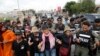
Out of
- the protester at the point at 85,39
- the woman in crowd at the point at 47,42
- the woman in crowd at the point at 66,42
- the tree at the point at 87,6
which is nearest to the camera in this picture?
the protester at the point at 85,39

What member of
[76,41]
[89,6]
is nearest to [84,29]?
→ [76,41]

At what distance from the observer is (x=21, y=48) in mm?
12195

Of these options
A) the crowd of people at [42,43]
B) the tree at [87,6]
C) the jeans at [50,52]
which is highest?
the crowd of people at [42,43]

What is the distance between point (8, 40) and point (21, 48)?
24.8 inches

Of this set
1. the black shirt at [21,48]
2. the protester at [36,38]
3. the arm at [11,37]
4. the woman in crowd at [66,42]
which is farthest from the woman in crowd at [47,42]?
the arm at [11,37]

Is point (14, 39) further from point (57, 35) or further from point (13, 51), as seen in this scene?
point (57, 35)

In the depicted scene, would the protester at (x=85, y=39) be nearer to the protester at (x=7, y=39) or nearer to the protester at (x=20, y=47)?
the protester at (x=20, y=47)

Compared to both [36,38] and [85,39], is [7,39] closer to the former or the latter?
[36,38]

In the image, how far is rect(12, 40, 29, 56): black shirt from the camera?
12.2 meters

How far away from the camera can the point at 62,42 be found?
11922mm

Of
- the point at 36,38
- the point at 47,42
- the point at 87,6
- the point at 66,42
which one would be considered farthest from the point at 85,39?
the point at 87,6

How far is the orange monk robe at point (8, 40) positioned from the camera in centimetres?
1248

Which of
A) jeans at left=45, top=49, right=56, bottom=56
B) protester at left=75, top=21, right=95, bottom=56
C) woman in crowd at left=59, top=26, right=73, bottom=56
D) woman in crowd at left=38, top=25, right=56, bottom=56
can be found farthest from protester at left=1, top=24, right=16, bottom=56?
protester at left=75, top=21, right=95, bottom=56

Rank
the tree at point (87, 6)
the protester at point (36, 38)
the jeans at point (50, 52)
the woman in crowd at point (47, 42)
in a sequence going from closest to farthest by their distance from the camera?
1. the woman in crowd at point (47, 42)
2. the protester at point (36, 38)
3. the jeans at point (50, 52)
4. the tree at point (87, 6)
